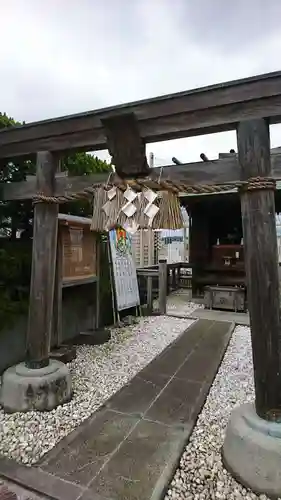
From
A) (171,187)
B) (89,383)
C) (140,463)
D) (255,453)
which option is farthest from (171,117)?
(89,383)

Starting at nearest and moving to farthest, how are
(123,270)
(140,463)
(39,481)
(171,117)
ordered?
1. (39,481)
2. (140,463)
3. (171,117)
4. (123,270)

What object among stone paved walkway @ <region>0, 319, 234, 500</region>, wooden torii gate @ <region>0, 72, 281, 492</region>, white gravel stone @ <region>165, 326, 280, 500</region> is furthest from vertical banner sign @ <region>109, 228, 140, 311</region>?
wooden torii gate @ <region>0, 72, 281, 492</region>

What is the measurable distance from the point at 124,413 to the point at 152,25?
509 cm

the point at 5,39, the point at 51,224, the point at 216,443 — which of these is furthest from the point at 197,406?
the point at 5,39

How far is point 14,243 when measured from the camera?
4.08 metres

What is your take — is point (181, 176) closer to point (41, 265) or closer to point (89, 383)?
point (41, 265)

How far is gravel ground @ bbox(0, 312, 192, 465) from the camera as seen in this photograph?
226 cm

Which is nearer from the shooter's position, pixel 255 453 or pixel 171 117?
pixel 255 453

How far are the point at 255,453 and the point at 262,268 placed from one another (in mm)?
1155

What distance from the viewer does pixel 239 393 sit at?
3.12 meters

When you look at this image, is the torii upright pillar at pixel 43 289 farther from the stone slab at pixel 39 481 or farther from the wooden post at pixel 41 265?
the stone slab at pixel 39 481

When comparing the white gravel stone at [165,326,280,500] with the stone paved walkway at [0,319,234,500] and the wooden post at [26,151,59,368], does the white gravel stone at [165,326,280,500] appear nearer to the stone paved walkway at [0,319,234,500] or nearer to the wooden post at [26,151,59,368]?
the stone paved walkway at [0,319,234,500]

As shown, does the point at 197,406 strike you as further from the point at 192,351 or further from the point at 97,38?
the point at 97,38

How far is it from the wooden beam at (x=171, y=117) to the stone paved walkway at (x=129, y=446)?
238cm
